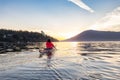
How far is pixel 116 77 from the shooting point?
21328 mm

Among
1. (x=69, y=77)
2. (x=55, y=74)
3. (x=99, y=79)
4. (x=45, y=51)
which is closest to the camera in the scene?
(x=99, y=79)

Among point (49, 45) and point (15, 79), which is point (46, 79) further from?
point (49, 45)

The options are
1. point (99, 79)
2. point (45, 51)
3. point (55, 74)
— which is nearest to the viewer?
point (99, 79)

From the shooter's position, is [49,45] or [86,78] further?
[49,45]

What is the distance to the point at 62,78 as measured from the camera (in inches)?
842

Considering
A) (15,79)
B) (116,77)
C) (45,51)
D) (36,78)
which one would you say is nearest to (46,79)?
(36,78)

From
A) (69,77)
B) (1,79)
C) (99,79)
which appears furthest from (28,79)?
(99,79)

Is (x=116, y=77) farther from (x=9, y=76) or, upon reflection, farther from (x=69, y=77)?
(x=9, y=76)

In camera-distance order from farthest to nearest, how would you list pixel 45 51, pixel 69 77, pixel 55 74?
pixel 45 51
pixel 55 74
pixel 69 77

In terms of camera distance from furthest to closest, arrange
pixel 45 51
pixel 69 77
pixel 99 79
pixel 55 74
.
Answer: pixel 45 51 → pixel 55 74 → pixel 69 77 → pixel 99 79

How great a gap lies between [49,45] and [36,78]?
117 feet

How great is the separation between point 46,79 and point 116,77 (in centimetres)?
598

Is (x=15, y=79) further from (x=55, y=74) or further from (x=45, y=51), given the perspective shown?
(x=45, y=51)

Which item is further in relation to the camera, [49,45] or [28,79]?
[49,45]
